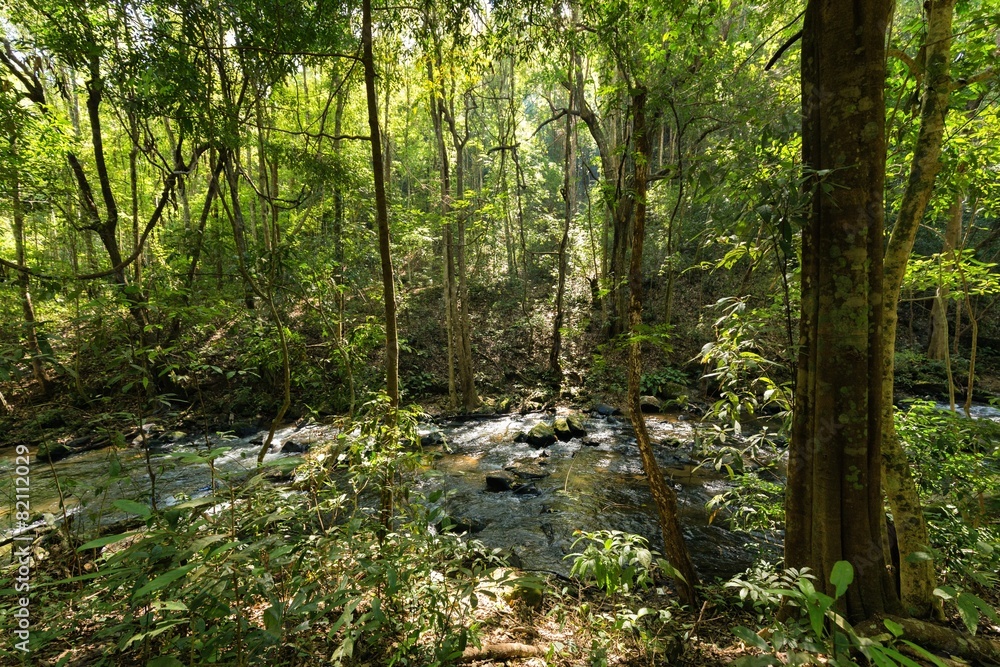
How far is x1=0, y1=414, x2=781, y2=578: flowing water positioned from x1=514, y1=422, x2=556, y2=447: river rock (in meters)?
0.18

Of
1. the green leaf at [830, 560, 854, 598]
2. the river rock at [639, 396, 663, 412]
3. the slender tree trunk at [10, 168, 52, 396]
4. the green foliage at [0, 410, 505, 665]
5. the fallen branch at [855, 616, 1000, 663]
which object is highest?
the slender tree trunk at [10, 168, 52, 396]

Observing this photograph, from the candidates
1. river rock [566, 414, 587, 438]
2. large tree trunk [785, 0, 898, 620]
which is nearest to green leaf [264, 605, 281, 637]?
large tree trunk [785, 0, 898, 620]

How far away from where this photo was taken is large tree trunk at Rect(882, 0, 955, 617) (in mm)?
2396

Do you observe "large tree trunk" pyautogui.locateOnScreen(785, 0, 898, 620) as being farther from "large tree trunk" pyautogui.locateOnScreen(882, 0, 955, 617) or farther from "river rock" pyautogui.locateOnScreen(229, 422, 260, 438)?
"river rock" pyautogui.locateOnScreen(229, 422, 260, 438)

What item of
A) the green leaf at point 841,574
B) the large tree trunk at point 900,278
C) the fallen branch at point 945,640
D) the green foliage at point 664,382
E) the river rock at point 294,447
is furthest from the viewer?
the green foliage at point 664,382

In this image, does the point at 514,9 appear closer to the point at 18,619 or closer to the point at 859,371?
the point at 859,371

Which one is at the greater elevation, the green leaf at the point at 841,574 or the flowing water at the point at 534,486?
the green leaf at the point at 841,574

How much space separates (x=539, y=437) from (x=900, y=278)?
7.40 meters

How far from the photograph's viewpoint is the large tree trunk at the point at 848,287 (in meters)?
2.06

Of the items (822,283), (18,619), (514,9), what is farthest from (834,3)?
(18,619)

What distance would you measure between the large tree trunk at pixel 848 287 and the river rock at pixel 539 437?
719 centimetres

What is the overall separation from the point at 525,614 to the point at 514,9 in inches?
216

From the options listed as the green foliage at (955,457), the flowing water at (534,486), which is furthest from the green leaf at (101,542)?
the green foliage at (955,457)

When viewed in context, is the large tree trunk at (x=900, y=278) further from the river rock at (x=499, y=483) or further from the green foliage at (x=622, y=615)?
the river rock at (x=499, y=483)
